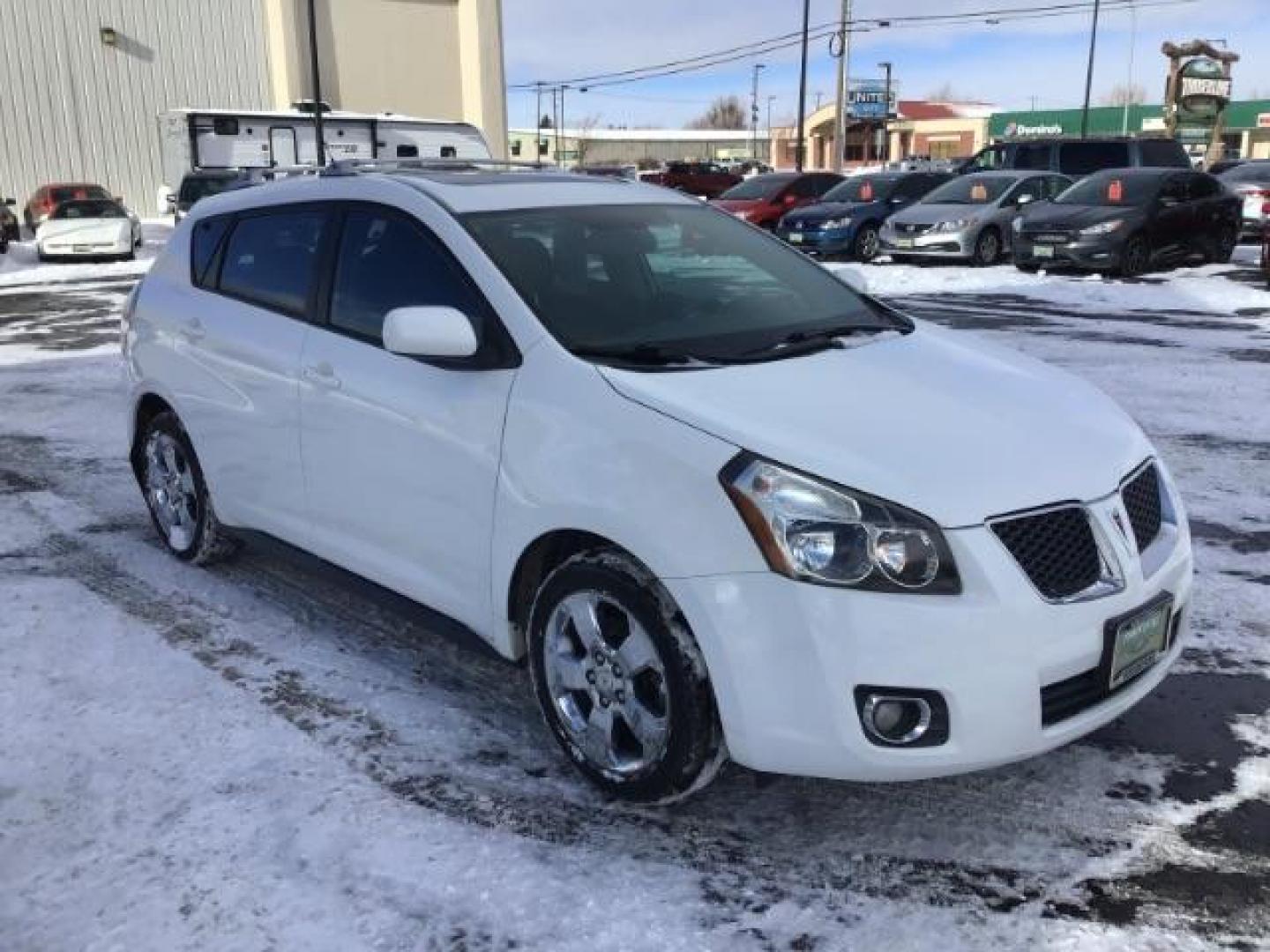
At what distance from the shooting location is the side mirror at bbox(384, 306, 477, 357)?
329 centimetres

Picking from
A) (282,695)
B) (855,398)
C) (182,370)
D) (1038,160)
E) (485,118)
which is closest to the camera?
(855,398)

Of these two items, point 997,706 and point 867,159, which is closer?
point 997,706

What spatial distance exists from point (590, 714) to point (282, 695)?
1.21 metres

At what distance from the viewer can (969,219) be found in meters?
18.2

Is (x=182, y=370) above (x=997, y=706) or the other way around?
above

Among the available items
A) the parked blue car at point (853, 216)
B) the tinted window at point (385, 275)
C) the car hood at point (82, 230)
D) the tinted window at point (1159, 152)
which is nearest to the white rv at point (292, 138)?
the car hood at point (82, 230)

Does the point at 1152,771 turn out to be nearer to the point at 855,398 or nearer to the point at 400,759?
the point at 855,398

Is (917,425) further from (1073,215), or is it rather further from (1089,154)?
(1089,154)

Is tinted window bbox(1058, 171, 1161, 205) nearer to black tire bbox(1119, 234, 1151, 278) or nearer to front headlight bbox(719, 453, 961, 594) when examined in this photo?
black tire bbox(1119, 234, 1151, 278)

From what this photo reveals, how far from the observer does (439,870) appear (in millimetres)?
2873

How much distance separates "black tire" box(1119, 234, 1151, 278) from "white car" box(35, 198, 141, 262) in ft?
59.9

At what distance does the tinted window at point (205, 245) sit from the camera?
16.0 ft

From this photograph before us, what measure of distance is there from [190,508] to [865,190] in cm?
1786

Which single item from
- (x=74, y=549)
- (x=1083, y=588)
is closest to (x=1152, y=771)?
(x=1083, y=588)
